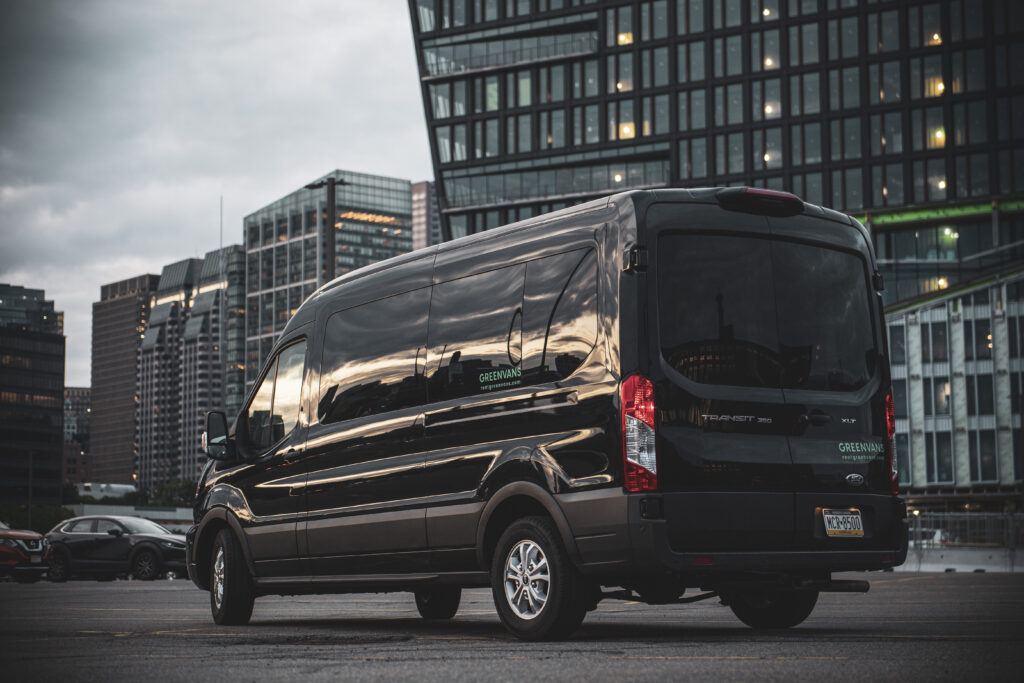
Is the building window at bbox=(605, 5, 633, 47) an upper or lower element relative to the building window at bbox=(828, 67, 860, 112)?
upper

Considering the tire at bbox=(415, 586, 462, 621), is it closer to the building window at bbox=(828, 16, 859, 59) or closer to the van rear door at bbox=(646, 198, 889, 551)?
the van rear door at bbox=(646, 198, 889, 551)

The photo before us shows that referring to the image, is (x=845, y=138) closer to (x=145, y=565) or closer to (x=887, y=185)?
(x=887, y=185)

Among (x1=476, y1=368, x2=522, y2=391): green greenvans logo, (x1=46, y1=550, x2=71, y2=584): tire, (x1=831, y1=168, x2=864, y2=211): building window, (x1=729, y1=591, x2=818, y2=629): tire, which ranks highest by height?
(x1=831, y1=168, x2=864, y2=211): building window

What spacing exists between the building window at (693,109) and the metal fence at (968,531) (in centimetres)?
4869

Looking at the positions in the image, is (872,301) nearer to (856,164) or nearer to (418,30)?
(856,164)

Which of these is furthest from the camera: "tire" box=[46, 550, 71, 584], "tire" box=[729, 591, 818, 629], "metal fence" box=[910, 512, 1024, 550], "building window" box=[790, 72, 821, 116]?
"building window" box=[790, 72, 821, 116]

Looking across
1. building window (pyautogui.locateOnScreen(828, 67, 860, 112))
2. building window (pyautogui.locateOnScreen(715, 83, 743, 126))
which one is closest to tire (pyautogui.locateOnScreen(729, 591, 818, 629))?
building window (pyautogui.locateOnScreen(828, 67, 860, 112))

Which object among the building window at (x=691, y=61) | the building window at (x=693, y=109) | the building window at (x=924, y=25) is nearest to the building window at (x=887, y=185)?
the building window at (x=924, y=25)

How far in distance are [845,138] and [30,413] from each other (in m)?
94.7

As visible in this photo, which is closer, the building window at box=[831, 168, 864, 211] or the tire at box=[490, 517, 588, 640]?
the tire at box=[490, 517, 588, 640]

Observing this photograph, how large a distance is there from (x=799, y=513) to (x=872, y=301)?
173cm

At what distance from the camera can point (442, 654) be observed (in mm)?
6496

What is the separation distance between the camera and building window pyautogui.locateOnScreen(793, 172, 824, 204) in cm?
7369

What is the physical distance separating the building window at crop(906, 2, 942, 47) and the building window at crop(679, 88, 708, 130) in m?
12.4
